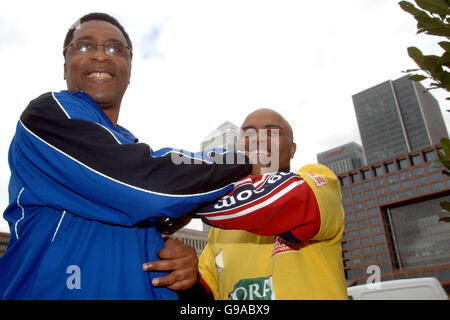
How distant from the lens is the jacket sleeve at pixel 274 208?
4.80 ft

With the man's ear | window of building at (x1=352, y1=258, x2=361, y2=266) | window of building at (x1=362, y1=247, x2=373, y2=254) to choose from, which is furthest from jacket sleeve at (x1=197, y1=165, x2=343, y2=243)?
window of building at (x1=352, y1=258, x2=361, y2=266)

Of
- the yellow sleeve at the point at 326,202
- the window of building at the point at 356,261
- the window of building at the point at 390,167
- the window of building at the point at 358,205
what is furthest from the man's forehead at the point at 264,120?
the window of building at the point at 356,261

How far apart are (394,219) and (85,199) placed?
12328 centimetres

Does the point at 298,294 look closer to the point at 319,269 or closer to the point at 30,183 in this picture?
the point at 319,269

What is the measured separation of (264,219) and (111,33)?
4.60 feet

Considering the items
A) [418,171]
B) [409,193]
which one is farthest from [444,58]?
[409,193]

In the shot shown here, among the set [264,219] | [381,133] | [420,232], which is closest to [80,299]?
[264,219]

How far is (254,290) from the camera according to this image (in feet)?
8.11

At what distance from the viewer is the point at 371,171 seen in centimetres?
10850

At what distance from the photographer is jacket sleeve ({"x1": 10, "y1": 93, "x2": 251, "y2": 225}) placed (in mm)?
1326

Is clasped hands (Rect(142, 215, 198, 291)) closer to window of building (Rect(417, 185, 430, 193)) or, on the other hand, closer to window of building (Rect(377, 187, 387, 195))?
→ window of building (Rect(417, 185, 430, 193))

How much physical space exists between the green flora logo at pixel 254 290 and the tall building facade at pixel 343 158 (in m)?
189

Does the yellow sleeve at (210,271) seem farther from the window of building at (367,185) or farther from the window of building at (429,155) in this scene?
the window of building at (367,185)

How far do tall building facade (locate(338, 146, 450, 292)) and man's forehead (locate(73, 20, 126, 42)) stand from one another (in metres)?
111
